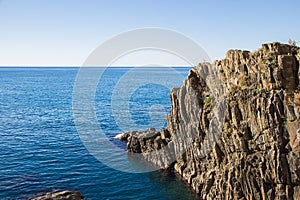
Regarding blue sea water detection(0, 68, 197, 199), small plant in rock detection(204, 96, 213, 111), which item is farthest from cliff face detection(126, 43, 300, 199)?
blue sea water detection(0, 68, 197, 199)

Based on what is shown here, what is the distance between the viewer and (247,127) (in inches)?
1603

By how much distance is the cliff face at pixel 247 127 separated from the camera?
1457 inches

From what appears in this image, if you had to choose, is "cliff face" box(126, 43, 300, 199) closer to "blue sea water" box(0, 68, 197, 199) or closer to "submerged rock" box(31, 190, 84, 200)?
"blue sea water" box(0, 68, 197, 199)

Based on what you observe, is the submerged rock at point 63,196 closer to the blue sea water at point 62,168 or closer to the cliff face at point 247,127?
the blue sea water at point 62,168

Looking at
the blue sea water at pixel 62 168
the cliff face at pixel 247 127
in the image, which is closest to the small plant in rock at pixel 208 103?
the cliff face at pixel 247 127

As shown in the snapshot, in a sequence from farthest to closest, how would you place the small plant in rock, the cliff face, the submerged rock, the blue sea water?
the small plant in rock < the blue sea water < the submerged rock < the cliff face

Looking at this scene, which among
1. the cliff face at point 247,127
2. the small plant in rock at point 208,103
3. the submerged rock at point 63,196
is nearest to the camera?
the cliff face at point 247,127

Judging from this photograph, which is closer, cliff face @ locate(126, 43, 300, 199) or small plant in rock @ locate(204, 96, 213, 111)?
cliff face @ locate(126, 43, 300, 199)

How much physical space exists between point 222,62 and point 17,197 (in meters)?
36.1

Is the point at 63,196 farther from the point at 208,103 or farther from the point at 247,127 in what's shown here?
the point at 247,127

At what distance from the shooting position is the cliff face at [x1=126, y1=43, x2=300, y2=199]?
37.0m

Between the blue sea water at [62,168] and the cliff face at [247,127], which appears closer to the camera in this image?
the cliff face at [247,127]

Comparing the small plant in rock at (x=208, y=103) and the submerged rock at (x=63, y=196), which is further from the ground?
the small plant in rock at (x=208, y=103)

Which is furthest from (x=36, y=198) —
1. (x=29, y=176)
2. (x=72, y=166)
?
(x=72, y=166)
